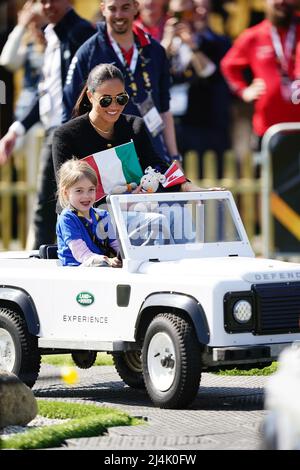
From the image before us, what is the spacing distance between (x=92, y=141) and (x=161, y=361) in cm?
183

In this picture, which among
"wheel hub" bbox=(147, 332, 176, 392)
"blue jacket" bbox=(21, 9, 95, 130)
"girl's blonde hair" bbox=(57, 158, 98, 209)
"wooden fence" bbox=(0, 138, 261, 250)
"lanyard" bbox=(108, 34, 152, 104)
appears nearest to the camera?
"wheel hub" bbox=(147, 332, 176, 392)

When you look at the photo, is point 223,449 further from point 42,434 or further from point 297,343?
point 297,343

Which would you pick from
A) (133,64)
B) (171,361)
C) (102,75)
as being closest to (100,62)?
(133,64)

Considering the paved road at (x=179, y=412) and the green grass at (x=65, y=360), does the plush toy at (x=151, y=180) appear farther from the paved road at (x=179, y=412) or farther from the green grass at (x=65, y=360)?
the green grass at (x=65, y=360)

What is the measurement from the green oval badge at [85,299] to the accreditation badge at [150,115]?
2.75m

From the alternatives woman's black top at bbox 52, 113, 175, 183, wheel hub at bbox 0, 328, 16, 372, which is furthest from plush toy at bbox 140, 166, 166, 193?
wheel hub at bbox 0, 328, 16, 372

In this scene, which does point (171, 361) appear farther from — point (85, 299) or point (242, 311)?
point (85, 299)

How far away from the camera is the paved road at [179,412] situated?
7.81m

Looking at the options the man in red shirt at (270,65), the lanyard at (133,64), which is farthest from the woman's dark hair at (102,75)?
the man in red shirt at (270,65)

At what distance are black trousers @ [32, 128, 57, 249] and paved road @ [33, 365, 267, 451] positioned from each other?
224 centimetres

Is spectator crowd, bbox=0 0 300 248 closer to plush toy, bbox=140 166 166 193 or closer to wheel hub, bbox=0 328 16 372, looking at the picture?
plush toy, bbox=140 166 166 193

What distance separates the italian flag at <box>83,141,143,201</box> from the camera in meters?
10.1

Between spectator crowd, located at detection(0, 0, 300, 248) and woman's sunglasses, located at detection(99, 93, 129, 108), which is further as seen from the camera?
spectator crowd, located at detection(0, 0, 300, 248)

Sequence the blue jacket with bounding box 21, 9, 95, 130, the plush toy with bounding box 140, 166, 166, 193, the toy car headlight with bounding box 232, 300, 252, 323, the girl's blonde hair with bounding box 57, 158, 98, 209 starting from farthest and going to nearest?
1. the blue jacket with bounding box 21, 9, 95, 130
2. the plush toy with bounding box 140, 166, 166, 193
3. the girl's blonde hair with bounding box 57, 158, 98, 209
4. the toy car headlight with bounding box 232, 300, 252, 323
